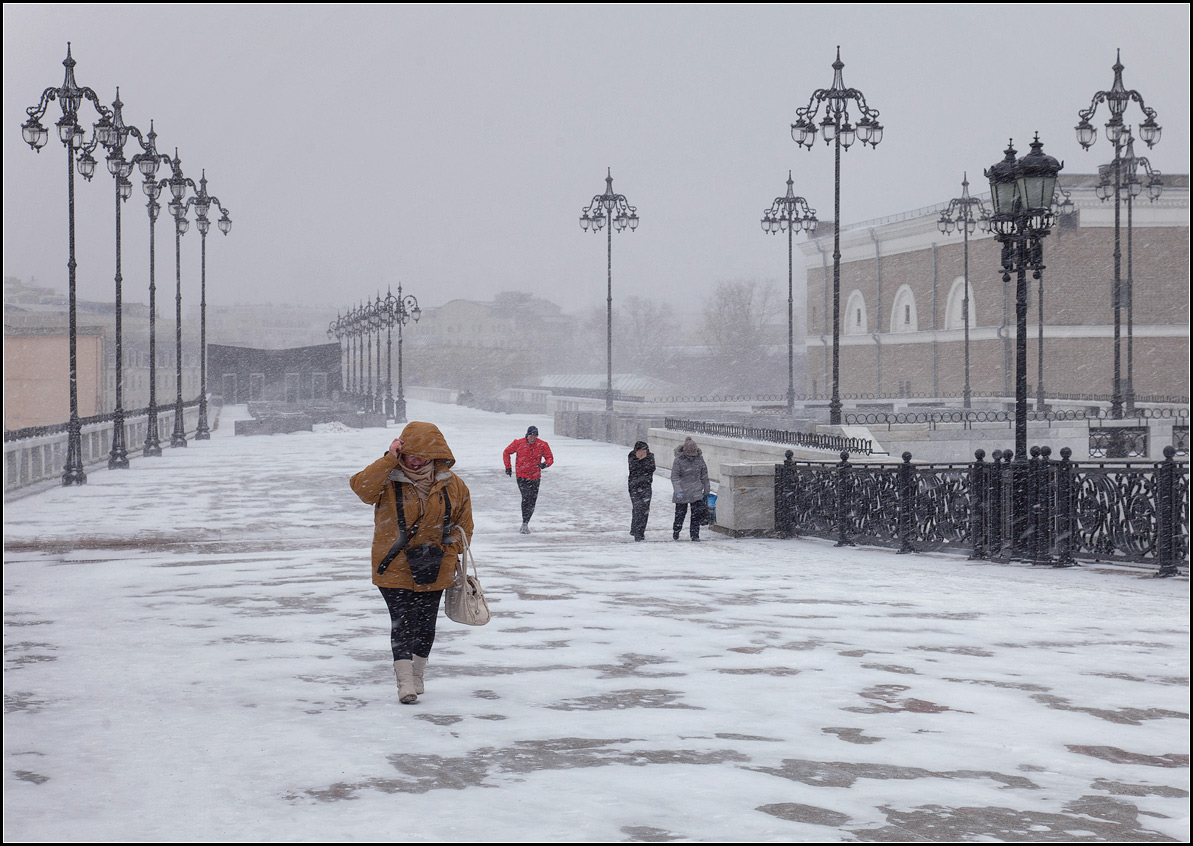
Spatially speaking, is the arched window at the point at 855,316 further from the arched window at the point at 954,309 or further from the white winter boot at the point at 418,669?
the white winter boot at the point at 418,669

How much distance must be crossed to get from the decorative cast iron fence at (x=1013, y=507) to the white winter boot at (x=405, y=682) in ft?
26.5

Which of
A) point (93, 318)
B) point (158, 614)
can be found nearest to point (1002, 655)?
point (158, 614)

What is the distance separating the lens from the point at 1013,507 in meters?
13.4

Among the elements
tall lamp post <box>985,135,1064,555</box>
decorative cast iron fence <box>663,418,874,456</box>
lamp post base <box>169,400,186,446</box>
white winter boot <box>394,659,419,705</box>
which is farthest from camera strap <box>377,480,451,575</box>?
lamp post base <box>169,400,186,446</box>

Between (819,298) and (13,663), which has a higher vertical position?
(819,298)

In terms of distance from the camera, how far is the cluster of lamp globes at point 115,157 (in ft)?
78.8

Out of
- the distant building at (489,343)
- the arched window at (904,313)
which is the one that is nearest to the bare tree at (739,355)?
the distant building at (489,343)

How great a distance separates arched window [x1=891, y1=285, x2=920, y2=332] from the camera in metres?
69.5

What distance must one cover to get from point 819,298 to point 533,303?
4655 inches

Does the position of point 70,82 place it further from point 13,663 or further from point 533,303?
point 533,303

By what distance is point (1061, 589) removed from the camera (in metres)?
11.5

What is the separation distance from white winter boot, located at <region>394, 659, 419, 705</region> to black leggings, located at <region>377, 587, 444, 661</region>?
4 cm

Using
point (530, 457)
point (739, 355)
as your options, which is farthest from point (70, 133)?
point (739, 355)

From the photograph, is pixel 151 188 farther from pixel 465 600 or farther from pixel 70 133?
pixel 465 600
